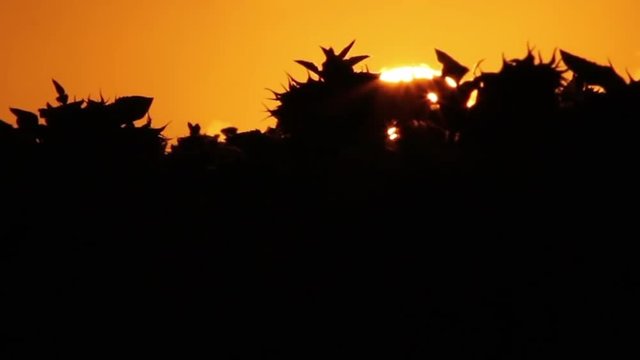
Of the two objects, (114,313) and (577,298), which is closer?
(577,298)

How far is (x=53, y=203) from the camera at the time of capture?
369 cm

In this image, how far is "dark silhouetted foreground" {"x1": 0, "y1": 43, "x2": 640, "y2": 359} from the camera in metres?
2.86

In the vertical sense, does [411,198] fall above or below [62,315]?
above

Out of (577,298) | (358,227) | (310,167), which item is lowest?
(577,298)

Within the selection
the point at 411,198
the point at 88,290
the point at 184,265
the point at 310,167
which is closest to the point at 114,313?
the point at 88,290

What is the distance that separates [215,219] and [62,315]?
0.96 m

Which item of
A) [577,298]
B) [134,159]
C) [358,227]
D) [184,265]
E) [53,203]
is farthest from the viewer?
[134,159]

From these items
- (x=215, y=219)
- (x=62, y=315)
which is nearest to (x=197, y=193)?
(x=215, y=219)

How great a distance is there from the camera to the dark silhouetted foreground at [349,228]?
286 cm

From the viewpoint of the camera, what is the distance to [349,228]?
3.08 m

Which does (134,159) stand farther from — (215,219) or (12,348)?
(12,348)

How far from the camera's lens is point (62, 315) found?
11.7 feet

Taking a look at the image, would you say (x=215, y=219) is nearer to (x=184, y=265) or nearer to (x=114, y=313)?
(x=184, y=265)

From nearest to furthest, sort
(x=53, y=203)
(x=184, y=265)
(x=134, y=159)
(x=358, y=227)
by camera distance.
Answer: (x=358, y=227) → (x=184, y=265) → (x=53, y=203) → (x=134, y=159)
